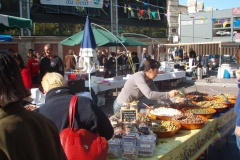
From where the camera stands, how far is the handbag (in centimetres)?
200

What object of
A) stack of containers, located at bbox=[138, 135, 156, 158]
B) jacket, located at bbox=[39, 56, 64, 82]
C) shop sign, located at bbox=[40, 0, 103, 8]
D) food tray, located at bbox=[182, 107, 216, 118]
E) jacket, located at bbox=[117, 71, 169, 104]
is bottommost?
stack of containers, located at bbox=[138, 135, 156, 158]

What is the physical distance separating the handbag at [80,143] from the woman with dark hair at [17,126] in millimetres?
597

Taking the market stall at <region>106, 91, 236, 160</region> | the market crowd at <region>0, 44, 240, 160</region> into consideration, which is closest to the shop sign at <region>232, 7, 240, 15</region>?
the market stall at <region>106, 91, 236, 160</region>

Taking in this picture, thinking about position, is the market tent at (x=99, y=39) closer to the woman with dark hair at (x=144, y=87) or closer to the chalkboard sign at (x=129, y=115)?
the woman with dark hair at (x=144, y=87)

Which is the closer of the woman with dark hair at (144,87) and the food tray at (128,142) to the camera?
the food tray at (128,142)

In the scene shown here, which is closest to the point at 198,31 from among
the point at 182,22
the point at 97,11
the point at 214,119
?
the point at 182,22

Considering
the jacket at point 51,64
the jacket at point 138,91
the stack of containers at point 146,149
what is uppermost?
the jacket at point 51,64

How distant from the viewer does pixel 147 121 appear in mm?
3387

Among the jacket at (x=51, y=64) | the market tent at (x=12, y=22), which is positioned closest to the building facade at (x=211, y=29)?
the jacket at (x=51, y=64)

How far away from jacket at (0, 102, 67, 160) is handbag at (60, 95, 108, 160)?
0.55 meters

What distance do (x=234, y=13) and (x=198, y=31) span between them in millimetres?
4189

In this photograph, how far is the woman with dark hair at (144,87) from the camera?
4.04 metres

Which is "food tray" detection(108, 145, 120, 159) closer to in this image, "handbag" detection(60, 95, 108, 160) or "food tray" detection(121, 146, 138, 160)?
"food tray" detection(121, 146, 138, 160)

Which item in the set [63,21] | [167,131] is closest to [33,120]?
[167,131]
